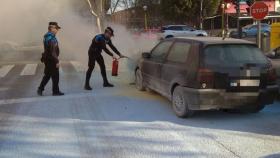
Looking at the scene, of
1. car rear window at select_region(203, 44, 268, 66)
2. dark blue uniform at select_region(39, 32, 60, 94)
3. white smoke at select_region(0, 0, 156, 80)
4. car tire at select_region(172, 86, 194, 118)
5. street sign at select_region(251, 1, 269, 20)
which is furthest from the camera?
white smoke at select_region(0, 0, 156, 80)

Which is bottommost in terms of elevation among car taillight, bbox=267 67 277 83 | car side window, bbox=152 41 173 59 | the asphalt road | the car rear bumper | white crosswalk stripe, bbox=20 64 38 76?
white crosswalk stripe, bbox=20 64 38 76

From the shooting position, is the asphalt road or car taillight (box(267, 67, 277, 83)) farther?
car taillight (box(267, 67, 277, 83))

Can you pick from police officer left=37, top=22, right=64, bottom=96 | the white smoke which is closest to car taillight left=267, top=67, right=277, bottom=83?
police officer left=37, top=22, right=64, bottom=96

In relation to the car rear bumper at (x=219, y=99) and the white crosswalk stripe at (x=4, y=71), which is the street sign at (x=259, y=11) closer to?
the car rear bumper at (x=219, y=99)

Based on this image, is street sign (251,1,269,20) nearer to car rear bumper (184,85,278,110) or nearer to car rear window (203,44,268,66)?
car rear window (203,44,268,66)

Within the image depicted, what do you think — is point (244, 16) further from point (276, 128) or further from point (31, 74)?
point (276, 128)

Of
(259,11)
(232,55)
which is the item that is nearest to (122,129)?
(232,55)

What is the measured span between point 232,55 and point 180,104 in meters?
1.24

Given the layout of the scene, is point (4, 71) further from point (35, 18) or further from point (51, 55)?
point (35, 18)

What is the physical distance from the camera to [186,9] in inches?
2173

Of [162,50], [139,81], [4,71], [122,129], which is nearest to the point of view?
[122,129]

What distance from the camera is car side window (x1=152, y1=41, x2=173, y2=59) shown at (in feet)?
31.8

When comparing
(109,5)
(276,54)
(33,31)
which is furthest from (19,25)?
(276,54)

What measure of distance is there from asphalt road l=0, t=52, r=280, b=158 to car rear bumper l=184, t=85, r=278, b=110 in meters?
0.29
